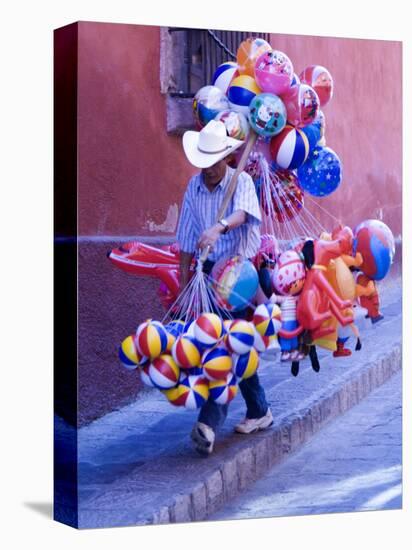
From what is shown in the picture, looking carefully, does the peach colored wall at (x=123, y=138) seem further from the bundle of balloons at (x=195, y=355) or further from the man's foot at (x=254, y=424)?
the man's foot at (x=254, y=424)

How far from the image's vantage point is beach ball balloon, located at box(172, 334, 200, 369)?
905 cm

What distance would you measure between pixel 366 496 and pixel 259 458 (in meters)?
0.73

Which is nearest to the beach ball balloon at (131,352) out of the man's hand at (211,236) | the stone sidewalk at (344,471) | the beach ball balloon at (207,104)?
the man's hand at (211,236)

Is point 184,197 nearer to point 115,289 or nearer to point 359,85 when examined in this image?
point 115,289

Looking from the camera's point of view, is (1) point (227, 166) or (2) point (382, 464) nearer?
(1) point (227, 166)

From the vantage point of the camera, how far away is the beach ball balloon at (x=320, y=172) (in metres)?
9.59

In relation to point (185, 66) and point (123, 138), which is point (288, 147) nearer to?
point (185, 66)

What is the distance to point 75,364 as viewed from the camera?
8992 millimetres

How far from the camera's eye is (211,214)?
927 centimetres

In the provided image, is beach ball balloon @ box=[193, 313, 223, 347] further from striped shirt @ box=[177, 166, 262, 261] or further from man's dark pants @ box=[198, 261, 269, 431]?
striped shirt @ box=[177, 166, 262, 261]

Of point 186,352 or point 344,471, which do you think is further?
point 344,471

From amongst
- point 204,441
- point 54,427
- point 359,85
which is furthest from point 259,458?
point 359,85

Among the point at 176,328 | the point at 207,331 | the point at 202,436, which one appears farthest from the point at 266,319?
the point at 202,436

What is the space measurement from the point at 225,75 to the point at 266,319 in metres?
1.37
